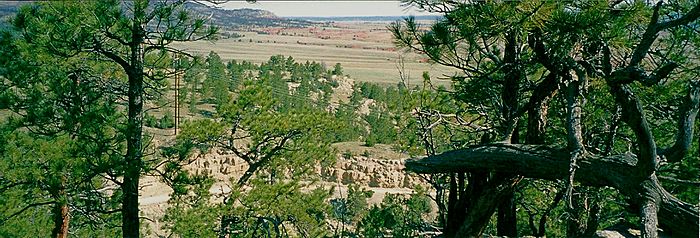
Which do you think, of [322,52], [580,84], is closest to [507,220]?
[580,84]

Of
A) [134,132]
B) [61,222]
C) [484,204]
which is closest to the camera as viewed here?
[484,204]

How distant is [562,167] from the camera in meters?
3.46

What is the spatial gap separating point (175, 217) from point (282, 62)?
1409 inches

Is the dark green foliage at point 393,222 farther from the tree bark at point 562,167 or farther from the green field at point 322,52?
the green field at point 322,52

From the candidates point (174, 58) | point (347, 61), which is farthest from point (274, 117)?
point (347, 61)

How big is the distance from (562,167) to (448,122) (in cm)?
100

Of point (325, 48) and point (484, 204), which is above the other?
point (484, 204)

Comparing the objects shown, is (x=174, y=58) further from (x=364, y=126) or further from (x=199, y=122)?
(x=364, y=126)

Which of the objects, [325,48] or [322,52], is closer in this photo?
[322,52]

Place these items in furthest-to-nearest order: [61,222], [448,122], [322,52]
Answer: [322,52] → [61,222] → [448,122]

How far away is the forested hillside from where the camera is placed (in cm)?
337

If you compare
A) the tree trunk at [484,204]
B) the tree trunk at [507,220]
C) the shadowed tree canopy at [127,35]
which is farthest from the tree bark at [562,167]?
the shadowed tree canopy at [127,35]

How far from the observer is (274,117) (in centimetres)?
1017

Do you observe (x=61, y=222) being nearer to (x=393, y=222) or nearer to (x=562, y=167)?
(x=393, y=222)
